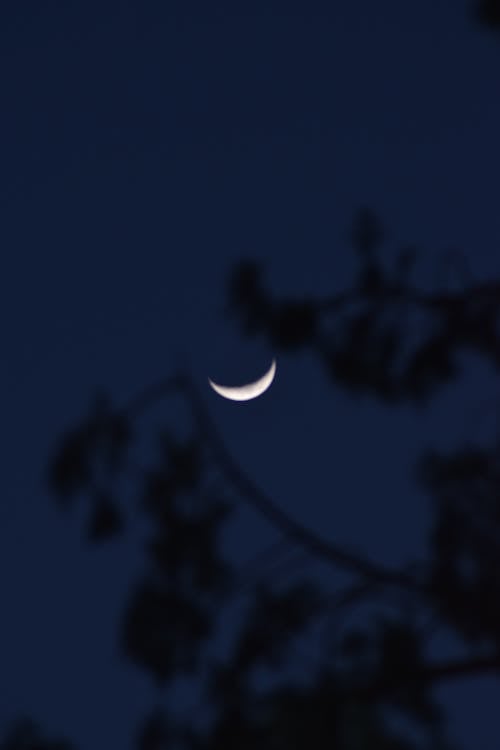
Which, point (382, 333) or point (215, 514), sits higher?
point (382, 333)

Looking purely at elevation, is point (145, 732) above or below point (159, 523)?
below

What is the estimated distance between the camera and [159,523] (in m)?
6.84

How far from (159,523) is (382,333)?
1.89m

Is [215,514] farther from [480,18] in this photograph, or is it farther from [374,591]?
[480,18]

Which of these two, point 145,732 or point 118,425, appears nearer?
point 145,732

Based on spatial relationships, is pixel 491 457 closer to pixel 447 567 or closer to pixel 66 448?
pixel 447 567

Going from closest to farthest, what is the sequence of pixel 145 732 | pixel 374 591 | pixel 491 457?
pixel 145 732 → pixel 374 591 → pixel 491 457

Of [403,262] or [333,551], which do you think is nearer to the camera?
[333,551]

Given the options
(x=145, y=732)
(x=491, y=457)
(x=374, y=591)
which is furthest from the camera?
(x=491, y=457)

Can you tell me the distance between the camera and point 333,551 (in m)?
6.71

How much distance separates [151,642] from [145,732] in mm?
482

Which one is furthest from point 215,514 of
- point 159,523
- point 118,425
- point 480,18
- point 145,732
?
point 480,18

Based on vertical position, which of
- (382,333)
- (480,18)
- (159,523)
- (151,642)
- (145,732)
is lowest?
(145,732)

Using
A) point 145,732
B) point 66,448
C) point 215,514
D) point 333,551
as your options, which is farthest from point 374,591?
point 66,448
